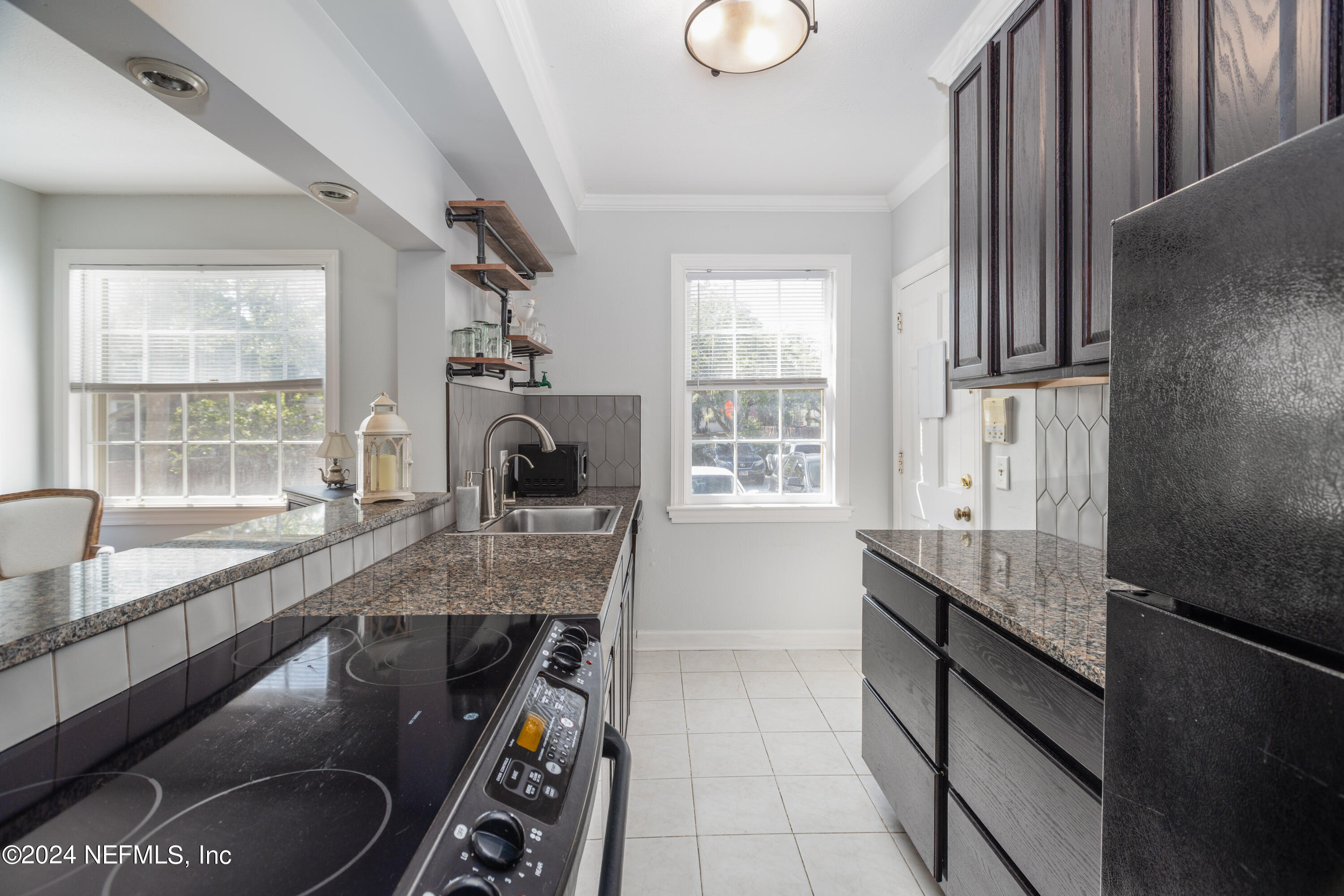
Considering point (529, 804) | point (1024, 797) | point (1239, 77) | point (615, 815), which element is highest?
point (1239, 77)

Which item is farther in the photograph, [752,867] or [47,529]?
[47,529]

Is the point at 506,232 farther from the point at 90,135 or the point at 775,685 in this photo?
the point at 775,685

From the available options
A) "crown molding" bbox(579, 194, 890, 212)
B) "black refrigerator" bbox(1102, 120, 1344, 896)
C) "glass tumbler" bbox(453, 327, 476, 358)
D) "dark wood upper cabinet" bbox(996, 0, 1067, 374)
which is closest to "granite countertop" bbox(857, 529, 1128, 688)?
"black refrigerator" bbox(1102, 120, 1344, 896)

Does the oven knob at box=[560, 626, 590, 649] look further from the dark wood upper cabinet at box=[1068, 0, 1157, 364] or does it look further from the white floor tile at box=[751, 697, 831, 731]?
the white floor tile at box=[751, 697, 831, 731]

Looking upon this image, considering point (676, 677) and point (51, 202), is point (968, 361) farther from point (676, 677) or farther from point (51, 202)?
point (51, 202)

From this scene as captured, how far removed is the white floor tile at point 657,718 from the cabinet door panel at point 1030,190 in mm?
1875

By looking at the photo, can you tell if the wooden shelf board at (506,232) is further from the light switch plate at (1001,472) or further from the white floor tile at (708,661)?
the white floor tile at (708,661)

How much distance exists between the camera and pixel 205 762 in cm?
62

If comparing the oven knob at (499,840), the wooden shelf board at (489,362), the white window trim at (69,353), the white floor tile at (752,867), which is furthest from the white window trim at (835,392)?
the oven knob at (499,840)

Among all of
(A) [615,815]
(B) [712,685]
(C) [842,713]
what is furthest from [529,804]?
(B) [712,685]

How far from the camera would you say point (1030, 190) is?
1.52 meters

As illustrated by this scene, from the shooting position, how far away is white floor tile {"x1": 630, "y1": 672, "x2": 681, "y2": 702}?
2770 millimetres

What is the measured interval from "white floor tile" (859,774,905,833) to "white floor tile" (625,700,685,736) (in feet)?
2.41

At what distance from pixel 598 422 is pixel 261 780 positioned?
2783 mm
